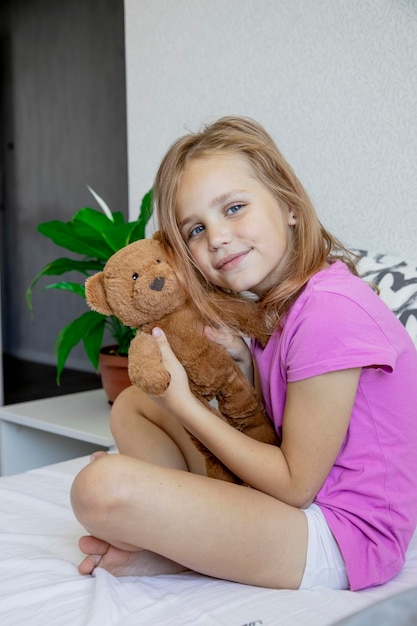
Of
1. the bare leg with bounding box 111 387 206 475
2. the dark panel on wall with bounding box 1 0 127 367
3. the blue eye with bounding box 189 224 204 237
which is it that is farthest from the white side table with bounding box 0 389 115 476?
the dark panel on wall with bounding box 1 0 127 367

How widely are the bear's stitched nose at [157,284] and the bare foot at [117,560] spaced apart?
1.10 ft

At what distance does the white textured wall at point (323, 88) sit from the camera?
4.54 ft

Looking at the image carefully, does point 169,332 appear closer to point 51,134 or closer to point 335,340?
point 335,340

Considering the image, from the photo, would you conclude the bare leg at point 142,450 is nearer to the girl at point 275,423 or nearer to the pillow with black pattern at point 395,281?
the girl at point 275,423

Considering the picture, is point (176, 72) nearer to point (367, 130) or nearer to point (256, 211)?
point (367, 130)

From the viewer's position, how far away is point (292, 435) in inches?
34.7

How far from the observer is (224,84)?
5.52 feet

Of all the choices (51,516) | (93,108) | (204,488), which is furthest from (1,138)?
(204,488)

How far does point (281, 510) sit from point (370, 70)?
3.12 ft

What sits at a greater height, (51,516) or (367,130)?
(367,130)

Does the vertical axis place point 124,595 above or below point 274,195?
below

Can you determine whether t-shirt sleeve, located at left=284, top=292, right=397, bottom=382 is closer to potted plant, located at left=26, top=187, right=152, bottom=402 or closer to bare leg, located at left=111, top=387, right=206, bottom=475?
bare leg, located at left=111, top=387, right=206, bottom=475

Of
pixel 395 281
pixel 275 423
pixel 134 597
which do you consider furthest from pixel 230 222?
pixel 134 597

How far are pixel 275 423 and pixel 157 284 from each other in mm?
268
